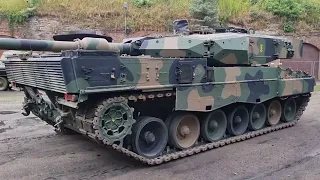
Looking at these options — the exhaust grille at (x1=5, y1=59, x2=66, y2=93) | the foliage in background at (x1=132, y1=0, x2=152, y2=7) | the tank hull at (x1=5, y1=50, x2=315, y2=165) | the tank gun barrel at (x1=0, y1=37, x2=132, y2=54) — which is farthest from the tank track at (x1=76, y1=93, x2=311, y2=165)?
the foliage in background at (x1=132, y1=0, x2=152, y2=7)

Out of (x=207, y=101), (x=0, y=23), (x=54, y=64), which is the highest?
(x=0, y=23)

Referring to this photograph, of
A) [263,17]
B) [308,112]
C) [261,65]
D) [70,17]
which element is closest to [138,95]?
[261,65]

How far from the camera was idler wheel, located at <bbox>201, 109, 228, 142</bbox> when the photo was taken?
23.2 feet

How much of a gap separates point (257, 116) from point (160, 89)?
10.8 ft

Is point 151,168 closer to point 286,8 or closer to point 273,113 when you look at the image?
point 273,113

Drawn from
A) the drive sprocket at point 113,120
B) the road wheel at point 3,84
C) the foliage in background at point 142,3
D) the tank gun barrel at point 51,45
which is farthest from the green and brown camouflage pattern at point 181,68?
the foliage in background at point 142,3

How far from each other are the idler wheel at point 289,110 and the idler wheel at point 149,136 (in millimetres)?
4168

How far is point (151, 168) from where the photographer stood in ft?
19.2

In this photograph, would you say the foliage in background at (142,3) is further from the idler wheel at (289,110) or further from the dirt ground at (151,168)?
the dirt ground at (151,168)

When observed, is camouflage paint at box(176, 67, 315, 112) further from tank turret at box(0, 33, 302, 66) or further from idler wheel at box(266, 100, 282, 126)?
idler wheel at box(266, 100, 282, 126)

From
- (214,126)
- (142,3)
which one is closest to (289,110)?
(214,126)

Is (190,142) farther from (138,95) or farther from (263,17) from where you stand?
(263,17)

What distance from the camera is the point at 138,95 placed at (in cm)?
567

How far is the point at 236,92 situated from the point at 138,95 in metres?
2.38
